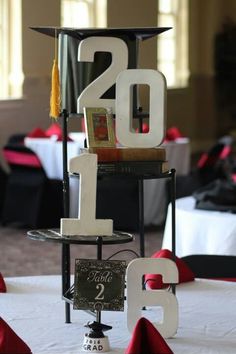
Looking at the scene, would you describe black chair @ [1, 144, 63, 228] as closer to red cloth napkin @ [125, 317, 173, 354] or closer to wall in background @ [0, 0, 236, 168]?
wall in background @ [0, 0, 236, 168]

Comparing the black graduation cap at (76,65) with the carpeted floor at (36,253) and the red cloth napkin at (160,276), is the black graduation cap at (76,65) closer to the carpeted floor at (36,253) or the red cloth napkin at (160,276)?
the red cloth napkin at (160,276)

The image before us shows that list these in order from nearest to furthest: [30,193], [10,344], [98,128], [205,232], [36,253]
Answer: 1. [10,344]
2. [98,128]
3. [205,232]
4. [36,253]
5. [30,193]

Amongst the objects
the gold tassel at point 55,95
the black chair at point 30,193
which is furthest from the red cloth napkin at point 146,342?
the black chair at point 30,193

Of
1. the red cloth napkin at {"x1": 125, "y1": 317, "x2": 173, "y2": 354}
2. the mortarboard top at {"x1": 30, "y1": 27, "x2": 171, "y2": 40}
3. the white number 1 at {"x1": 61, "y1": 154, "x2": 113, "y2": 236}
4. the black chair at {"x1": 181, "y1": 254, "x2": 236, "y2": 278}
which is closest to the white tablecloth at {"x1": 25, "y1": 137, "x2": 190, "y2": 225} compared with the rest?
the black chair at {"x1": 181, "y1": 254, "x2": 236, "y2": 278}

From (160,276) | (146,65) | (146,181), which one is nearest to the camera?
(160,276)

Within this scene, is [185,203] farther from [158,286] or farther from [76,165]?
[76,165]

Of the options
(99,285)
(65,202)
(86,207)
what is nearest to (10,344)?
(99,285)

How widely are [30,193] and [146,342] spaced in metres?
6.96

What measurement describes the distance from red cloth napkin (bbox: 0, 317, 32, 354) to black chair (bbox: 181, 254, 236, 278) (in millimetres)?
1355

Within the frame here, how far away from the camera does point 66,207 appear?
7.64 ft

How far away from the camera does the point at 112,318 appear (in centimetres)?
237

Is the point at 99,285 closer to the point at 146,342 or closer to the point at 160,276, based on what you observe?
the point at 146,342

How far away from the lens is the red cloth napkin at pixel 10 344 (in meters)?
1.86

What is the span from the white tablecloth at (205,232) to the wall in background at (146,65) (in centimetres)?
609
